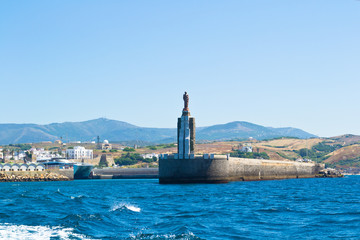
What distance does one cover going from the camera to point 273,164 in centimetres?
13488

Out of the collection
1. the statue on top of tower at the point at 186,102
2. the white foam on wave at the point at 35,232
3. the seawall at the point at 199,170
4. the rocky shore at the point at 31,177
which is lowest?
the rocky shore at the point at 31,177

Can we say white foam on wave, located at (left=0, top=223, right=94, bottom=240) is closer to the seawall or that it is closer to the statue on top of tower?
the seawall

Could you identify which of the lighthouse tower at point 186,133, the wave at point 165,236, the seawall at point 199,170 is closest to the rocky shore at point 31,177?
the seawall at point 199,170

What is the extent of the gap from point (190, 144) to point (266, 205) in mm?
53310

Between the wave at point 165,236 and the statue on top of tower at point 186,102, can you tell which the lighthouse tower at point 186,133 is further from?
the wave at point 165,236

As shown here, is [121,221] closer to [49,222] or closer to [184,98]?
[49,222]

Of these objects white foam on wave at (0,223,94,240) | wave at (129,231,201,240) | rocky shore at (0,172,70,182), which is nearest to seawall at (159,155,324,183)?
white foam on wave at (0,223,94,240)

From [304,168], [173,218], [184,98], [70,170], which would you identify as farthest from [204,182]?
[70,170]

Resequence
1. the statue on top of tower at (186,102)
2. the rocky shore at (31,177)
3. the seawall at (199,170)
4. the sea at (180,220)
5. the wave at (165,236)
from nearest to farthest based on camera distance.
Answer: the wave at (165,236)
the sea at (180,220)
the seawall at (199,170)
the statue on top of tower at (186,102)
the rocky shore at (31,177)

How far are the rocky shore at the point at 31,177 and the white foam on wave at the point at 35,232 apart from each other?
125563mm

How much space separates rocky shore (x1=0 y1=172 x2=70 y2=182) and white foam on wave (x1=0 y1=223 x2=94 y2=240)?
12556 cm

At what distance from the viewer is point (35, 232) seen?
1238 inches

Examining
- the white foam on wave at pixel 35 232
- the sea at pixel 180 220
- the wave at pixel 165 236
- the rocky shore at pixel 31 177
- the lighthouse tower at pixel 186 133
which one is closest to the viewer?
the wave at pixel 165 236

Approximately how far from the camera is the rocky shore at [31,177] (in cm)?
15290
